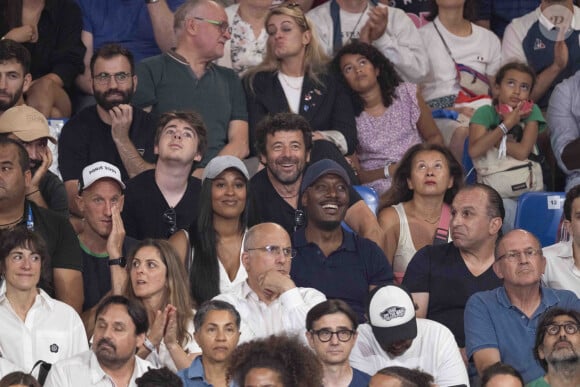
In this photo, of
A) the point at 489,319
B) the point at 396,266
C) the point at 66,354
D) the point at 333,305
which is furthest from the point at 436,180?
the point at 66,354

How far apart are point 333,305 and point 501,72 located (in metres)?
3.17

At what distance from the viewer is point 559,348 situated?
7.22m

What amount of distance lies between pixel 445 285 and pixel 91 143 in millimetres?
2304

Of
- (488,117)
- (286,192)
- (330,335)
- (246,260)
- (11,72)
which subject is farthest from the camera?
(488,117)

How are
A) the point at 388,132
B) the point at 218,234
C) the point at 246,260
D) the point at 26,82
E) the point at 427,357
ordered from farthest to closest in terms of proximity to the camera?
the point at 388,132 < the point at 26,82 < the point at 218,234 < the point at 246,260 < the point at 427,357

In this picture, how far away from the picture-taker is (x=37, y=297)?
7.31m

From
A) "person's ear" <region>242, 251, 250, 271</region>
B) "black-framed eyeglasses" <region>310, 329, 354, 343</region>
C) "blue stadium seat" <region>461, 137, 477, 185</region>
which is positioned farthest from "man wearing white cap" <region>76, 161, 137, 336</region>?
"blue stadium seat" <region>461, 137, 477, 185</region>

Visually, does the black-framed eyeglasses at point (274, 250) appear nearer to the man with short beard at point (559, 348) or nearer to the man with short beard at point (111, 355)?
the man with short beard at point (111, 355)

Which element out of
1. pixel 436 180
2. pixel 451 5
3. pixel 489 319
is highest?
pixel 451 5

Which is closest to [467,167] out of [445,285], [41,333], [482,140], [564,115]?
[482,140]

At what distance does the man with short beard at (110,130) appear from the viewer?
8.88 meters

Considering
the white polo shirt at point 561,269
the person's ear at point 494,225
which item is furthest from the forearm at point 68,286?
the white polo shirt at point 561,269

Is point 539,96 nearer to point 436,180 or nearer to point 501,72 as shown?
point 501,72

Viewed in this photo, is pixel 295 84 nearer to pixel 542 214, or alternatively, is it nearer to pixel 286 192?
pixel 286 192
